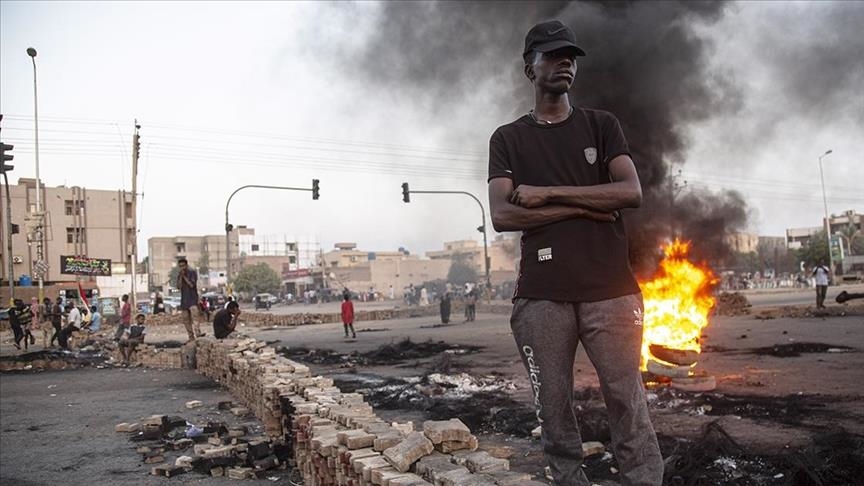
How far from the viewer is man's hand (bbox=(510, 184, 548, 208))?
209 cm

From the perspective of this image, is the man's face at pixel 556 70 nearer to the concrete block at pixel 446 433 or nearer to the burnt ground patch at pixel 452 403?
the concrete block at pixel 446 433

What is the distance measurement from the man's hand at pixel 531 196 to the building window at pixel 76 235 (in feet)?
198

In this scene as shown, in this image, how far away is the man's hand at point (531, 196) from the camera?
2.09m

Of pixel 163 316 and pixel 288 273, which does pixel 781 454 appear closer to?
pixel 163 316

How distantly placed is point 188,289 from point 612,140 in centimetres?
1345

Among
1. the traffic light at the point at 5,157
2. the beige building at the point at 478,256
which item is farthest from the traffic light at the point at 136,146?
the beige building at the point at 478,256

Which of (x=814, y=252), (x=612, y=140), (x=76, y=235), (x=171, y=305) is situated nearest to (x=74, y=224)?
(x=76, y=235)

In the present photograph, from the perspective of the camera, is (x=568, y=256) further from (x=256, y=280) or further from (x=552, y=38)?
(x=256, y=280)

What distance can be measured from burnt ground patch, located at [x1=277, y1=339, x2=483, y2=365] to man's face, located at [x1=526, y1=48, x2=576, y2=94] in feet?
39.1

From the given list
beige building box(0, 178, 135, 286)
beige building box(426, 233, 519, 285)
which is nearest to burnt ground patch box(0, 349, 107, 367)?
beige building box(0, 178, 135, 286)

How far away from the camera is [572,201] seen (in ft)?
6.77

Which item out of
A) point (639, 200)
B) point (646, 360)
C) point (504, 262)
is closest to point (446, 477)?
point (639, 200)

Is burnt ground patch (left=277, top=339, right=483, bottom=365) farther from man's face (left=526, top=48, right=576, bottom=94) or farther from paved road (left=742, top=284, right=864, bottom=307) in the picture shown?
paved road (left=742, top=284, right=864, bottom=307)

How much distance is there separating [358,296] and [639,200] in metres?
71.8
